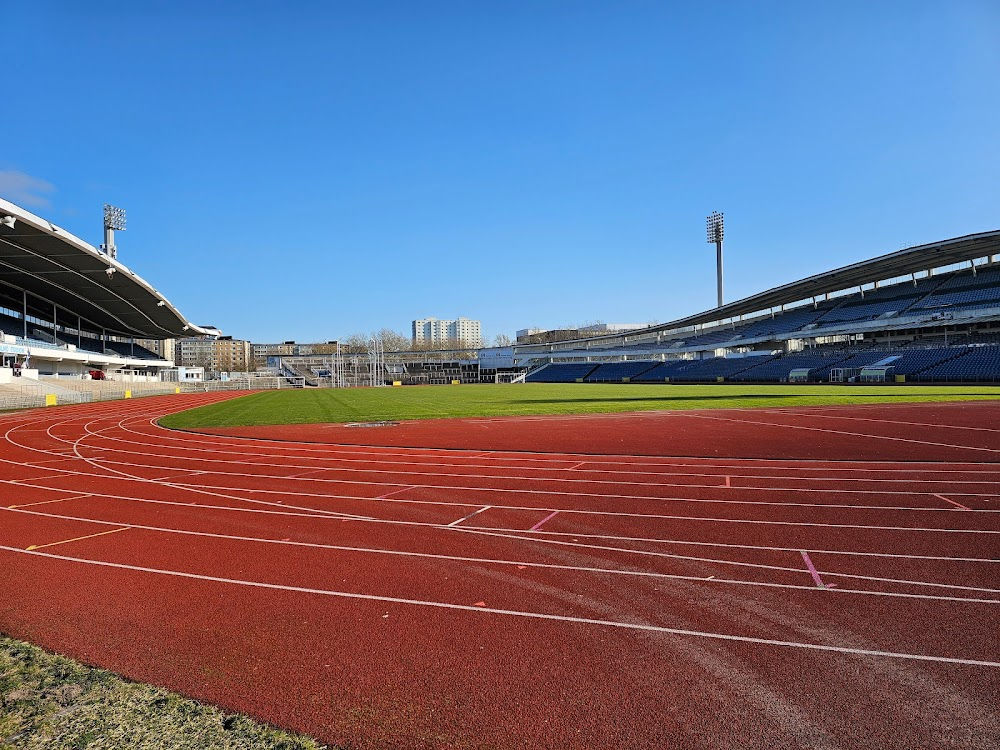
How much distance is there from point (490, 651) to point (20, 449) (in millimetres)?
18627

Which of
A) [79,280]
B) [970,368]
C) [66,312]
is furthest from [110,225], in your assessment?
[970,368]

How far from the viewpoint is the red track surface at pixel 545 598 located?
346 cm

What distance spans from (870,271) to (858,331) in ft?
21.4

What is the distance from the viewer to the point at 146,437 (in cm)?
1964

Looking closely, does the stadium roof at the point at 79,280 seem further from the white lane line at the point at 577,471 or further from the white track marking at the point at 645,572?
the white track marking at the point at 645,572

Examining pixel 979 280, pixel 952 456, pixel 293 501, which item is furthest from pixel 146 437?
pixel 979 280

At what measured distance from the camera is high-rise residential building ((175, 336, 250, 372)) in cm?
19120

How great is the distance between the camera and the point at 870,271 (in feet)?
209

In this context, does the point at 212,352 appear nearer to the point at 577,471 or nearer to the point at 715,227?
the point at 715,227

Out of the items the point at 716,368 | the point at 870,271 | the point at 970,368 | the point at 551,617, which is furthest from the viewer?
the point at 716,368

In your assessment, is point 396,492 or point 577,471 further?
point 577,471

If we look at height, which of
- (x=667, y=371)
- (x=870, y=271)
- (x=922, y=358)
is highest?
(x=870, y=271)

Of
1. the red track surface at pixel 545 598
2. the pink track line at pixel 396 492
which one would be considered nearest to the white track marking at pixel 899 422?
the red track surface at pixel 545 598

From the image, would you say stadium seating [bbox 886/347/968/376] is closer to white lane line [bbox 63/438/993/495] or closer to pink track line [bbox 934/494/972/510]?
white lane line [bbox 63/438/993/495]
